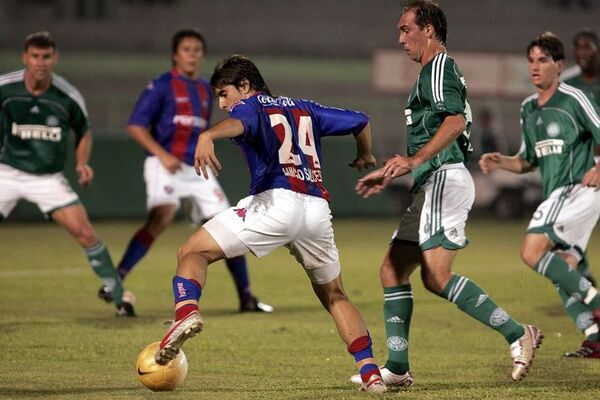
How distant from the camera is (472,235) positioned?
65.7 feet

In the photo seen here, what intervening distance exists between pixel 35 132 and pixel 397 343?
14.4 ft

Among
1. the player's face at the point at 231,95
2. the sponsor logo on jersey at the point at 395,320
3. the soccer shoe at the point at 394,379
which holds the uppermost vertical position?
the player's face at the point at 231,95

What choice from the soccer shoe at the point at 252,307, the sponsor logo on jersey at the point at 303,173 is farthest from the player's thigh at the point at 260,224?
the soccer shoe at the point at 252,307

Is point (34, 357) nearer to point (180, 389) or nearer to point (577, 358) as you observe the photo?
point (180, 389)

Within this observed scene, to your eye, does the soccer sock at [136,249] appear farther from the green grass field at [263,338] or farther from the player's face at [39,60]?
the player's face at [39,60]

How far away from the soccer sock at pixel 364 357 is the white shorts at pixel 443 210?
2.16ft

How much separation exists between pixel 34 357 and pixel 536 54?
403 cm

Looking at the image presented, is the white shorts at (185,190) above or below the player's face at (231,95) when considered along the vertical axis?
below

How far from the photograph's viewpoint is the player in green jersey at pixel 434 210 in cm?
686

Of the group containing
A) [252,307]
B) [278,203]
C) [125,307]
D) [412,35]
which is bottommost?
[252,307]

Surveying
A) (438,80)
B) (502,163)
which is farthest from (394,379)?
(502,163)

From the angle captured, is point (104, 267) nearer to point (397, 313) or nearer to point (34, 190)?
point (34, 190)

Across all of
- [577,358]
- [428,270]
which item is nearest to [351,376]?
[428,270]

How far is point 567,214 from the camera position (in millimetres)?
8609
